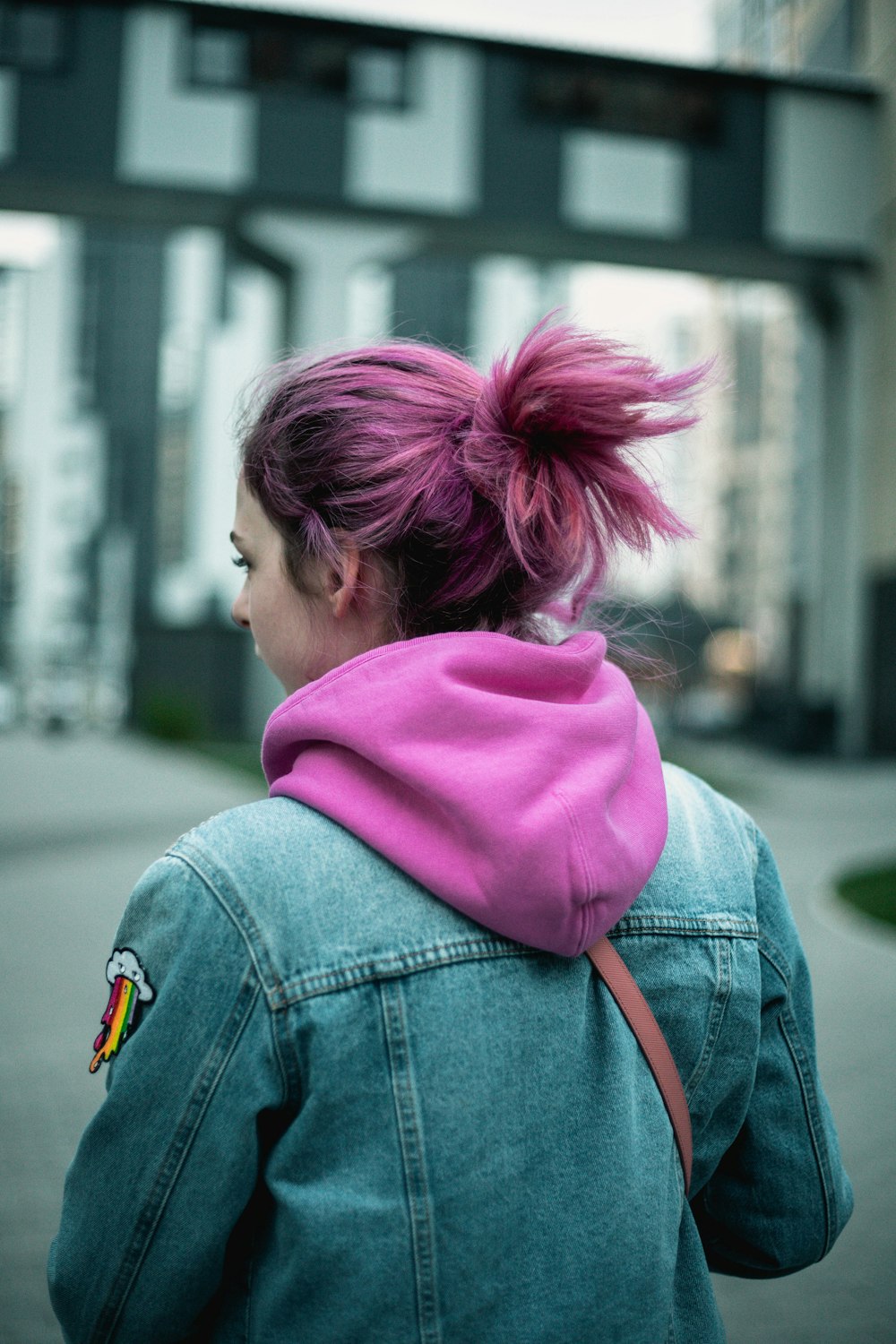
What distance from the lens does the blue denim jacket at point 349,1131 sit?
38.8 inches

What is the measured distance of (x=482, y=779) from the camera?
0.98 m

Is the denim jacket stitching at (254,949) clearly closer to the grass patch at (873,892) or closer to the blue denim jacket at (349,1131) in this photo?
the blue denim jacket at (349,1131)

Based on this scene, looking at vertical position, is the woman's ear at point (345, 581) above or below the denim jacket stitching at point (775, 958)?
above

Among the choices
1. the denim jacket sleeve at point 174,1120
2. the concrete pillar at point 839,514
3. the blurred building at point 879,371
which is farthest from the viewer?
the concrete pillar at point 839,514

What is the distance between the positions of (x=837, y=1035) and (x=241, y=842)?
4.68 metres

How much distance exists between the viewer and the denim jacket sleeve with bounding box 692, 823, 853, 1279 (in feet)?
4.21

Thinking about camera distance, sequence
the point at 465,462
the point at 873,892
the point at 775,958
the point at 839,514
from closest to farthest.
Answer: the point at 465,462 → the point at 775,958 → the point at 873,892 → the point at 839,514

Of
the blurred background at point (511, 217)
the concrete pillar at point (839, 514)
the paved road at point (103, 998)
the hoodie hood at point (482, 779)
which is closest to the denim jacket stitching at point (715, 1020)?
the hoodie hood at point (482, 779)

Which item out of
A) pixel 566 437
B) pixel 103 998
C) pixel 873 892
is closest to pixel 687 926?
pixel 566 437

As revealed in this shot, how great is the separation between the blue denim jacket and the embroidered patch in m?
0.01

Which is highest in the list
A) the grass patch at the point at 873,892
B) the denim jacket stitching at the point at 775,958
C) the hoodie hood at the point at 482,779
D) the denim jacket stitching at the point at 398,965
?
the hoodie hood at the point at 482,779

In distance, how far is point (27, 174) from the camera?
1466cm

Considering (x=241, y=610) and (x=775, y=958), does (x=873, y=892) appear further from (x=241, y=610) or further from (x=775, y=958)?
(x=241, y=610)

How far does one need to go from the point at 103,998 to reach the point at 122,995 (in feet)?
15.9
